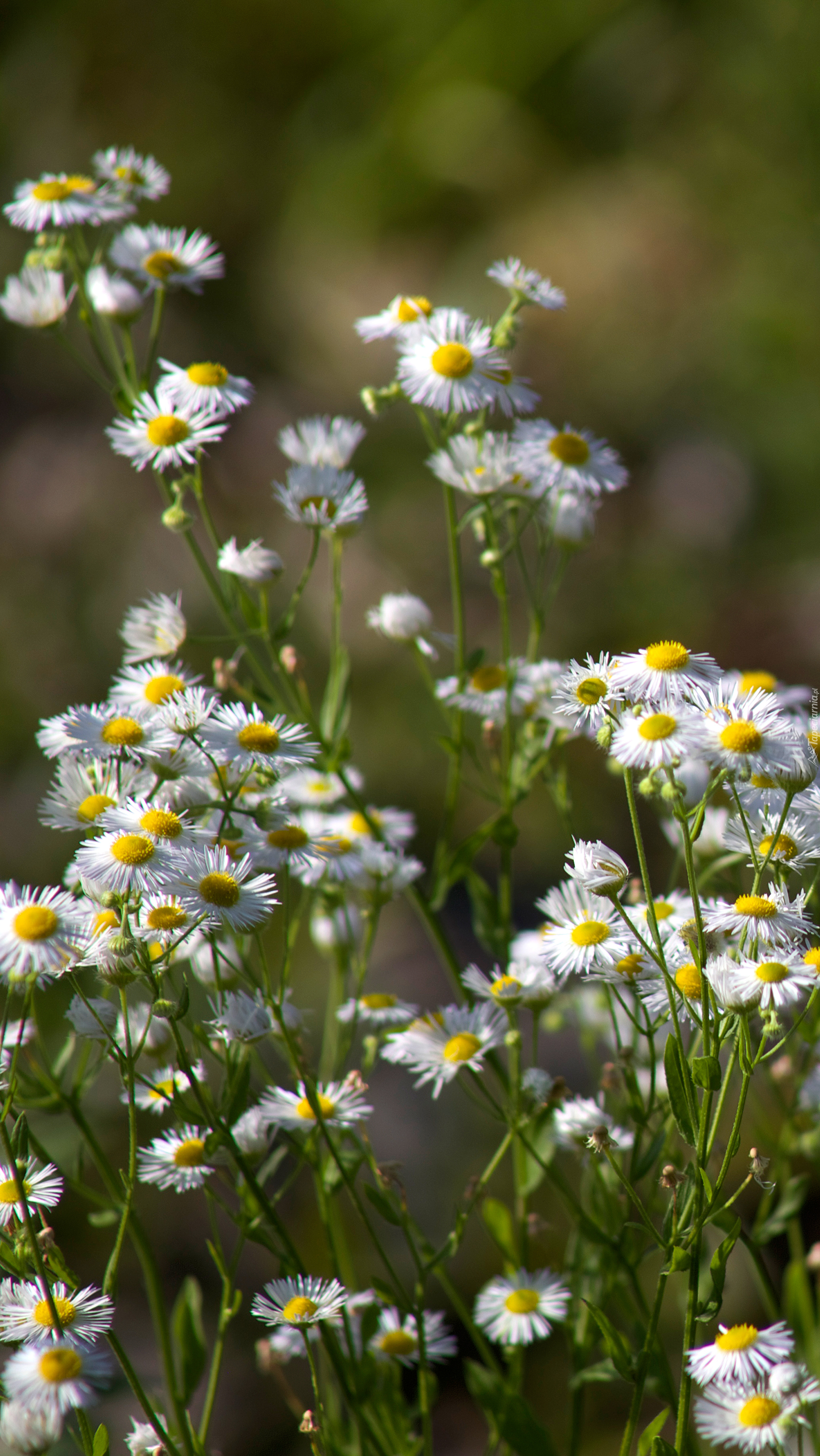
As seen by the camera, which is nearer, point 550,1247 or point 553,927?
point 553,927

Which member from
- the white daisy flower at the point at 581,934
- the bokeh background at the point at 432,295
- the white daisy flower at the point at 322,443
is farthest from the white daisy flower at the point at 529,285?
the bokeh background at the point at 432,295

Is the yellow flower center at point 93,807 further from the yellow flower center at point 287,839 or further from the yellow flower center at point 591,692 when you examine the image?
the yellow flower center at point 591,692

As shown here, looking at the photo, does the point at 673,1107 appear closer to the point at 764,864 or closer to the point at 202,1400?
the point at 764,864

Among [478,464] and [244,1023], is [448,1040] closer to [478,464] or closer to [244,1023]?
[244,1023]

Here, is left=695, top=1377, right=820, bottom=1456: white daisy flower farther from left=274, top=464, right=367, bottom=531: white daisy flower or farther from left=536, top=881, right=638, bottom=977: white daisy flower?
left=274, top=464, right=367, bottom=531: white daisy flower

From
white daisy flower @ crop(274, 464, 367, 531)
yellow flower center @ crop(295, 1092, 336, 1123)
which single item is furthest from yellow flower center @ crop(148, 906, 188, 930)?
white daisy flower @ crop(274, 464, 367, 531)

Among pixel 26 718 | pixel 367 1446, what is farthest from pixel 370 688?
pixel 367 1446

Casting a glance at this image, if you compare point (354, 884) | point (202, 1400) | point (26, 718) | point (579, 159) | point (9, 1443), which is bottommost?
point (9, 1443)
